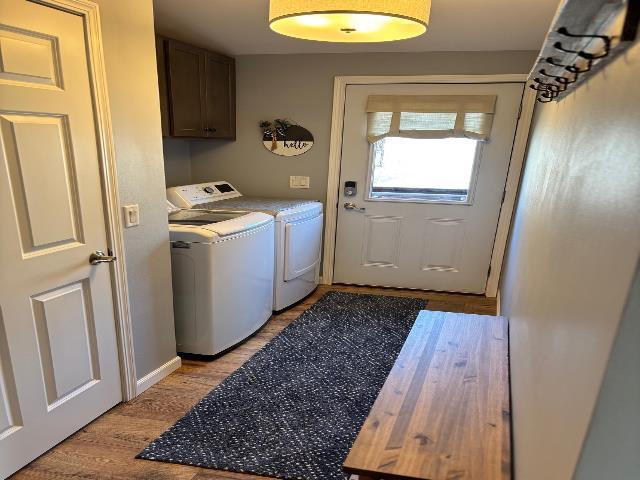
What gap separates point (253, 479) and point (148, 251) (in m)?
1.28

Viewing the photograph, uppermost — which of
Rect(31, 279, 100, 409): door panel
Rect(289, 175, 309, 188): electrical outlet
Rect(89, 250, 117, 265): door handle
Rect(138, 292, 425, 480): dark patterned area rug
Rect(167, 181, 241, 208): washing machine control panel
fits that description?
Rect(289, 175, 309, 188): electrical outlet

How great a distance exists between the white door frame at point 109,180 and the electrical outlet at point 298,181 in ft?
6.83

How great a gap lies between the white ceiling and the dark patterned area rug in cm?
226

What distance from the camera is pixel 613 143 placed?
23.7 inches

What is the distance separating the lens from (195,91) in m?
3.13

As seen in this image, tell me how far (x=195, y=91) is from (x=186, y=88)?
113mm

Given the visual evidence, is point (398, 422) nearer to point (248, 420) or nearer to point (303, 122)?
point (248, 420)

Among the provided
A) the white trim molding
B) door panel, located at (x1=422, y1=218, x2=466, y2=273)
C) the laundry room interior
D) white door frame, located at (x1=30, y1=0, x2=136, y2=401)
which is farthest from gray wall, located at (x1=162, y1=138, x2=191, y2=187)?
the white trim molding

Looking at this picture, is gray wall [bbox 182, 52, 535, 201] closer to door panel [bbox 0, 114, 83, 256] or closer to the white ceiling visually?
the white ceiling

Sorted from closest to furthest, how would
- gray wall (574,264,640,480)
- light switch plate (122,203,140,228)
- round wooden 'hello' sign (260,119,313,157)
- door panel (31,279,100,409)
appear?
gray wall (574,264,640,480), door panel (31,279,100,409), light switch plate (122,203,140,228), round wooden 'hello' sign (260,119,313,157)

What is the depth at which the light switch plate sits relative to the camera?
201 cm

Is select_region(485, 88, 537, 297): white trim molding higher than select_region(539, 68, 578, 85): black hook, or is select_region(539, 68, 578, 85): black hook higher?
select_region(539, 68, 578, 85): black hook

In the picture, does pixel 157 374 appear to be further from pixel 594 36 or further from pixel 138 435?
pixel 594 36

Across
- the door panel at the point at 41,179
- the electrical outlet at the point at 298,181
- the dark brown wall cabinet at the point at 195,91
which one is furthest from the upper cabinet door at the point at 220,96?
the door panel at the point at 41,179
